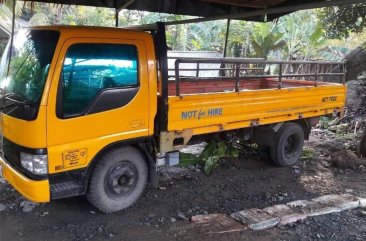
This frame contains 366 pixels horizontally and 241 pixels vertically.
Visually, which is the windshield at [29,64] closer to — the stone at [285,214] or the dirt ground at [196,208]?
the dirt ground at [196,208]

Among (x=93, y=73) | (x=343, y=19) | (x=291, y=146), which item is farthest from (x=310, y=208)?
(x=343, y=19)

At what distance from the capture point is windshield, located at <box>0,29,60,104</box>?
12.5 feet

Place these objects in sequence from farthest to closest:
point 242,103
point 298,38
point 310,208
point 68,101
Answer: point 298,38, point 242,103, point 310,208, point 68,101

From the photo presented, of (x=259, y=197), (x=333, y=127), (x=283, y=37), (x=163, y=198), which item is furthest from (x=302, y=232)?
(x=283, y=37)

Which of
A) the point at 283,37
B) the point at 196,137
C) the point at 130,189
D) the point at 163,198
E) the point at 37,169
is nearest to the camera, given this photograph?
the point at 37,169

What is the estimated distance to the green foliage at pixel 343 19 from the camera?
784cm

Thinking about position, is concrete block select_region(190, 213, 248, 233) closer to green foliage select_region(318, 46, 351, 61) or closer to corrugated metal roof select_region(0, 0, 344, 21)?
corrugated metal roof select_region(0, 0, 344, 21)

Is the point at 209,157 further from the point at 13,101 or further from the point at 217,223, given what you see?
the point at 13,101

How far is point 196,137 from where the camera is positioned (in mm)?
5391

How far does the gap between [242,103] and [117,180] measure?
6.69ft

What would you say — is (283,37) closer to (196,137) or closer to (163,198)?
(196,137)

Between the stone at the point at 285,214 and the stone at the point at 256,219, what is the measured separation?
71 mm

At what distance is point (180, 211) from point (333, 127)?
621cm

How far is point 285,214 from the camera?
14.9 ft
